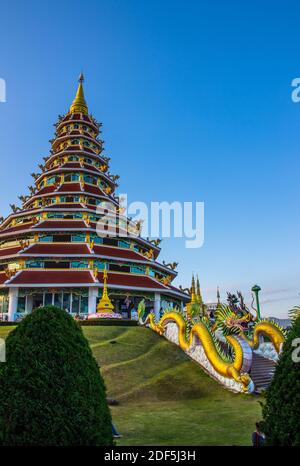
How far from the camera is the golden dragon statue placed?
14.8 metres

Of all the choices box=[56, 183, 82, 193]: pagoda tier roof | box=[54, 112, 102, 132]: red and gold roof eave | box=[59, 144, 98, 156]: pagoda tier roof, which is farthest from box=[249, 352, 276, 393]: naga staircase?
box=[54, 112, 102, 132]: red and gold roof eave

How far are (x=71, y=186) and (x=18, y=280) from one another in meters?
12.8

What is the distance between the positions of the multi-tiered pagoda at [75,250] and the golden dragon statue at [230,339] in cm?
1209

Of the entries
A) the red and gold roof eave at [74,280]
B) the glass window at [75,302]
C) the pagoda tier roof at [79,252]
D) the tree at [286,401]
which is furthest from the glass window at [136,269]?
the tree at [286,401]

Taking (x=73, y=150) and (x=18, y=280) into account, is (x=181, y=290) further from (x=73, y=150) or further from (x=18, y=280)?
(x=73, y=150)

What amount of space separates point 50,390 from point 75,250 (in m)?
28.2

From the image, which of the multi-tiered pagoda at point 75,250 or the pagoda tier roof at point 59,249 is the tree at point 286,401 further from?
the pagoda tier roof at point 59,249

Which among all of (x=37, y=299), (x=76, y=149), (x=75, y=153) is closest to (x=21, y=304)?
(x=37, y=299)

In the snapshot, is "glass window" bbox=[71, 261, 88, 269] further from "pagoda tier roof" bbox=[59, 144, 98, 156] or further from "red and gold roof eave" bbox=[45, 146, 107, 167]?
"pagoda tier roof" bbox=[59, 144, 98, 156]

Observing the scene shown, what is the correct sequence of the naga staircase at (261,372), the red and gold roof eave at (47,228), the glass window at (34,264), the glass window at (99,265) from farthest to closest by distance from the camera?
the red and gold roof eave at (47,228)
the glass window at (99,265)
the glass window at (34,264)
the naga staircase at (261,372)

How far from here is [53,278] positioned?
31344 mm

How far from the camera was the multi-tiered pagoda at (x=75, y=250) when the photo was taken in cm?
3186

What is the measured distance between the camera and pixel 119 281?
107ft

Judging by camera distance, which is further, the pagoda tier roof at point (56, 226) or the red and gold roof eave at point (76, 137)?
the red and gold roof eave at point (76, 137)
